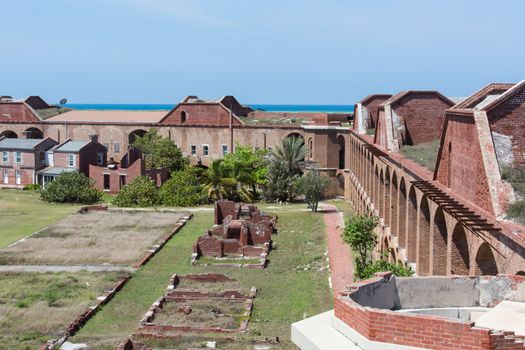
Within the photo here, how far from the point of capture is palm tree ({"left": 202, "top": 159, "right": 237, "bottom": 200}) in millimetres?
51938

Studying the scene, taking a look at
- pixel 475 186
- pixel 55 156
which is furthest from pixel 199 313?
pixel 55 156

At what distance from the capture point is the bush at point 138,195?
51094 millimetres

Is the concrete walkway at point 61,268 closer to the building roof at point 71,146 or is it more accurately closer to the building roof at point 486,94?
the building roof at point 486,94

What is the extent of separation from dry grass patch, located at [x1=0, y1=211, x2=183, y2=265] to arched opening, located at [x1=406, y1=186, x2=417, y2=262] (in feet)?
40.7

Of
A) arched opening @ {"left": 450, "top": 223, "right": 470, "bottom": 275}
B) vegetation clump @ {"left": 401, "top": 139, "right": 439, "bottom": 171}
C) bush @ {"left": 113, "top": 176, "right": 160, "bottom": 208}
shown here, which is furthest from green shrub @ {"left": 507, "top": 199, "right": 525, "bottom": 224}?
bush @ {"left": 113, "top": 176, "right": 160, "bottom": 208}

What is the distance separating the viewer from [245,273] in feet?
101

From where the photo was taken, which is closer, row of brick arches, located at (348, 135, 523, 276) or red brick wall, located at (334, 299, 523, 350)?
red brick wall, located at (334, 299, 523, 350)

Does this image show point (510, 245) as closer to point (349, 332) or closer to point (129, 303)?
point (349, 332)

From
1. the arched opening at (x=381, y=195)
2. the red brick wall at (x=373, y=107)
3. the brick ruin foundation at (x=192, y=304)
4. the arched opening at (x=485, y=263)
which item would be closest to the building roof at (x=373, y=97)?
the red brick wall at (x=373, y=107)

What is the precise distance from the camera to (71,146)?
59.8 m

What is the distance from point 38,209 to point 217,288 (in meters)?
24.8

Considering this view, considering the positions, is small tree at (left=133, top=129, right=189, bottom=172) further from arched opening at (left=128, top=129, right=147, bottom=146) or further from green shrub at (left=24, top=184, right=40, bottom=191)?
green shrub at (left=24, top=184, right=40, bottom=191)

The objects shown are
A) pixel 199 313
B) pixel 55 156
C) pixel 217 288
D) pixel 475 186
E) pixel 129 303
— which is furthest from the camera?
pixel 55 156

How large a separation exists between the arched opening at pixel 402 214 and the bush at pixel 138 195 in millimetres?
26482
